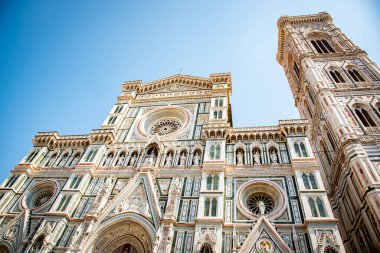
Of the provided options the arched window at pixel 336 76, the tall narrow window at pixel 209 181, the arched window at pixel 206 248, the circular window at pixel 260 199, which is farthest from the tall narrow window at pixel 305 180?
the arched window at pixel 336 76

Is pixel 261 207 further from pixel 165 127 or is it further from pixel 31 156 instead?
pixel 31 156

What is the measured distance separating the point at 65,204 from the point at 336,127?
15802 mm

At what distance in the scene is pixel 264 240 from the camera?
11.0m

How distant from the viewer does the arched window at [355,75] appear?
19.7 metres

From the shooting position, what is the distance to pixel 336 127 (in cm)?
1559

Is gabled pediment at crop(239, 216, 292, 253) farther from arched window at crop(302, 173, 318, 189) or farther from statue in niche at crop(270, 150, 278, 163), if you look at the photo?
statue in niche at crop(270, 150, 278, 163)

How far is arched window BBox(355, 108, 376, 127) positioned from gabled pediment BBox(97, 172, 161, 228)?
1319 cm

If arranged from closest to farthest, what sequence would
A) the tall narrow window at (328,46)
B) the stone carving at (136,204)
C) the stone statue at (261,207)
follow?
the stone statue at (261,207), the stone carving at (136,204), the tall narrow window at (328,46)

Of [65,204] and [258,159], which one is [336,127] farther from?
[65,204]

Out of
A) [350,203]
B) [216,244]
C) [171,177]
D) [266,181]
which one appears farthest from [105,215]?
[350,203]

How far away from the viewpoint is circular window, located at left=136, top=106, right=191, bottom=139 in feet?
60.6

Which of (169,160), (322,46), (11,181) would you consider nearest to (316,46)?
(322,46)

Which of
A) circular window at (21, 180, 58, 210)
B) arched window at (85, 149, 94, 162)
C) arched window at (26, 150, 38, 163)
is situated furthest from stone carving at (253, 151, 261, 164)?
arched window at (26, 150, 38, 163)

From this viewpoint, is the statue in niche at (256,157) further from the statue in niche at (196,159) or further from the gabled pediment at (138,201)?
the gabled pediment at (138,201)
